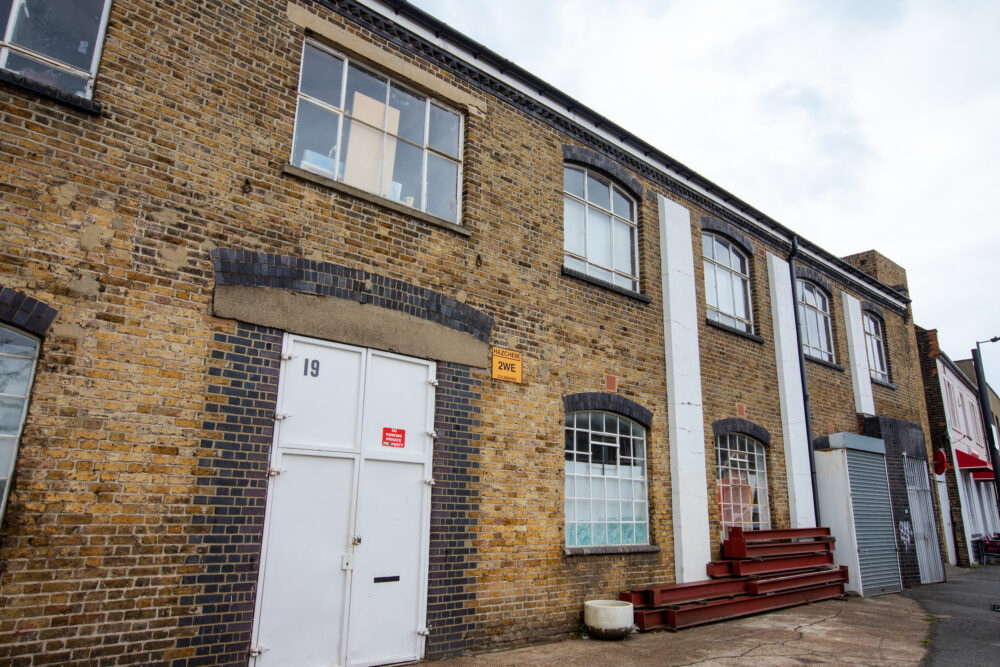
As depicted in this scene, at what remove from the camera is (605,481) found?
902 centimetres

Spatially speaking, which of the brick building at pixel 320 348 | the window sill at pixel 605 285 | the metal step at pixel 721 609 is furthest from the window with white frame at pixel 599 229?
the metal step at pixel 721 609

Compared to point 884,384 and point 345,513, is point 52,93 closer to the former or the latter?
point 345,513

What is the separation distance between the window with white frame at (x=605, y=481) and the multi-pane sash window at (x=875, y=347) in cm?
1027

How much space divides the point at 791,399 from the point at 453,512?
8502 millimetres

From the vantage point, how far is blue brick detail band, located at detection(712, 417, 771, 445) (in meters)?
10.9

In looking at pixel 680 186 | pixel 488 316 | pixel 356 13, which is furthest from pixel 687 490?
pixel 356 13

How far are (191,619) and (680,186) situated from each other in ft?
33.3

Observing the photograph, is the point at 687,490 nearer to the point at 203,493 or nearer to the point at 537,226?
the point at 537,226

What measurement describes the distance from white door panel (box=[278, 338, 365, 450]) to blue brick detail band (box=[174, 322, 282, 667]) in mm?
174

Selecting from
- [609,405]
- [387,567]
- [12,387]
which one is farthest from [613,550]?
[12,387]

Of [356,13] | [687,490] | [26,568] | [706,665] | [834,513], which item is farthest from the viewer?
[834,513]

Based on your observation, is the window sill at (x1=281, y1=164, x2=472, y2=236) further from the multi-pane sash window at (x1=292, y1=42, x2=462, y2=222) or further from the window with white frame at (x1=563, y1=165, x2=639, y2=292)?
the window with white frame at (x1=563, y1=165, x2=639, y2=292)

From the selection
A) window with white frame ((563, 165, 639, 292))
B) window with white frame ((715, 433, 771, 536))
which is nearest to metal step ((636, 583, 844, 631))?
window with white frame ((715, 433, 771, 536))

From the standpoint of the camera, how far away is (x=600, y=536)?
28.8 ft
